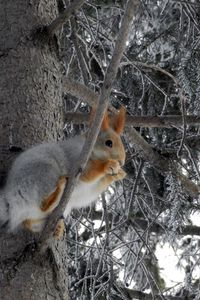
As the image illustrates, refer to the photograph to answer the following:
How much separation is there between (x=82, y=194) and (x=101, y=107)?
582 mm

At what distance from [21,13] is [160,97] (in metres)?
1.36

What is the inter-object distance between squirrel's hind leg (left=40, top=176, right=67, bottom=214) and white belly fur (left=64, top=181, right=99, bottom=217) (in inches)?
6.8

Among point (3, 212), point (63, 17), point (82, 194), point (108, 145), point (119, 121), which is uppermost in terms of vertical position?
point (63, 17)

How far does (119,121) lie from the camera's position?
84.6 inches

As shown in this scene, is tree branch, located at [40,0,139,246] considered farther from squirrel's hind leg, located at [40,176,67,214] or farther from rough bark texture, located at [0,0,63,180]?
rough bark texture, located at [0,0,63,180]

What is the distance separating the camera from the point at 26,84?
219 cm

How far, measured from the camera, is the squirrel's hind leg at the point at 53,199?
1817mm

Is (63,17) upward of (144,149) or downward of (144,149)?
upward

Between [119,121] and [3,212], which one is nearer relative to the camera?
[3,212]

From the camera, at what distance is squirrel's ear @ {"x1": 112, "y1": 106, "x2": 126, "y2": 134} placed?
2135mm

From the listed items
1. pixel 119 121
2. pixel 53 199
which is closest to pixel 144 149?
pixel 119 121

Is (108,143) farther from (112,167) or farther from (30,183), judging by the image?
(30,183)

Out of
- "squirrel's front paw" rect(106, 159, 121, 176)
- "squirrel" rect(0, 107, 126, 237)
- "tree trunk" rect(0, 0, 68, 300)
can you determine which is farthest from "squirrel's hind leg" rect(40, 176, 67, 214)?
"squirrel's front paw" rect(106, 159, 121, 176)

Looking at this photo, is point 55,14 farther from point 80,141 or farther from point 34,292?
point 34,292
